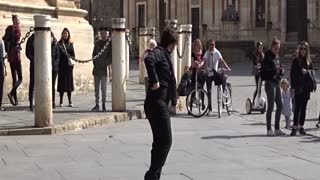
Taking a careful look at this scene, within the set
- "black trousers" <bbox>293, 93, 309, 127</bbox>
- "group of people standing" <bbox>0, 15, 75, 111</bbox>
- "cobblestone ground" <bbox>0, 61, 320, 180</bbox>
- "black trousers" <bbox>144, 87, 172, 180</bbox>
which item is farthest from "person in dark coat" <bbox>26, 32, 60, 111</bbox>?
"black trousers" <bbox>144, 87, 172, 180</bbox>

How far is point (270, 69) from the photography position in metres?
13.6

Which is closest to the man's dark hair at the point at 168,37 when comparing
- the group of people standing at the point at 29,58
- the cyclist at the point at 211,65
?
the group of people standing at the point at 29,58

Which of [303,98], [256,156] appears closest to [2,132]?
[256,156]

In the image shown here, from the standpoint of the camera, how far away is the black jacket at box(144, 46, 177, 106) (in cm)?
857

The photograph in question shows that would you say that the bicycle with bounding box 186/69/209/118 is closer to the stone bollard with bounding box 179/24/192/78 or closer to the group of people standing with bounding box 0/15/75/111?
the group of people standing with bounding box 0/15/75/111

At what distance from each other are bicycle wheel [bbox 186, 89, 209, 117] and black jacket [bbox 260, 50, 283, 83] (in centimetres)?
391

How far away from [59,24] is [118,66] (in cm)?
438

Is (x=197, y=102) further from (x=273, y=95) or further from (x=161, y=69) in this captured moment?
(x=161, y=69)

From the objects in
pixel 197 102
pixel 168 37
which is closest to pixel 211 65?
pixel 197 102

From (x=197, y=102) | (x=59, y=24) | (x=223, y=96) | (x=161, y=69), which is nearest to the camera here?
(x=161, y=69)

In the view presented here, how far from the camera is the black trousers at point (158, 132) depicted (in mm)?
8609

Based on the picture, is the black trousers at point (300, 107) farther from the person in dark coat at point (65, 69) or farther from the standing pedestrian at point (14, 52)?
the standing pedestrian at point (14, 52)

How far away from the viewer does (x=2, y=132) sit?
13062 mm

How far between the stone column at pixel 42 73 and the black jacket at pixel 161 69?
520cm
